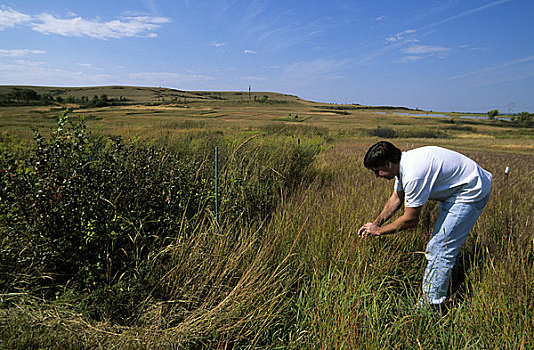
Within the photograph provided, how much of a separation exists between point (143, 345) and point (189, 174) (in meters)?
1.94

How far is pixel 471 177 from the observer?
259 cm

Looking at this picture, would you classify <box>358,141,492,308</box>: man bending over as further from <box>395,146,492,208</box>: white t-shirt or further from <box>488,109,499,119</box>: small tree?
<box>488,109,499,119</box>: small tree

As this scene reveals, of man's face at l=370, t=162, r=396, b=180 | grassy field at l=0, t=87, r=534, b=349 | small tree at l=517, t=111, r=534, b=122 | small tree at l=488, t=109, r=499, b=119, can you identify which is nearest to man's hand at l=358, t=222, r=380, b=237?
grassy field at l=0, t=87, r=534, b=349

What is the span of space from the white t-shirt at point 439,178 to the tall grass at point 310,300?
1.54ft

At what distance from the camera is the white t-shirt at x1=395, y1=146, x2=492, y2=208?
2.47 metres

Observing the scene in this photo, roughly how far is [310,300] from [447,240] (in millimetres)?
1289

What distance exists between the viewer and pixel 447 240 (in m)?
2.69

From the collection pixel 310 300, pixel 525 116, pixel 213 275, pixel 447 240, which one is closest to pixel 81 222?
pixel 213 275

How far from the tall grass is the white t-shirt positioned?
0.47 meters

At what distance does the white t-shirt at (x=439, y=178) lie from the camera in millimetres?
2471

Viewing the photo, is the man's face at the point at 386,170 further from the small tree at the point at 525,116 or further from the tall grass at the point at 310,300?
the small tree at the point at 525,116

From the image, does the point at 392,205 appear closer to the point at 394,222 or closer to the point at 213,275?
the point at 394,222

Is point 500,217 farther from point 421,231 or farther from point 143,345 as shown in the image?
point 143,345

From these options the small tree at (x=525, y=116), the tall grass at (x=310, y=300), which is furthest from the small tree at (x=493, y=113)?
the tall grass at (x=310, y=300)
